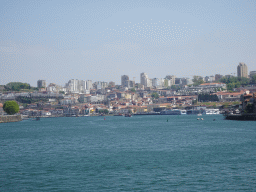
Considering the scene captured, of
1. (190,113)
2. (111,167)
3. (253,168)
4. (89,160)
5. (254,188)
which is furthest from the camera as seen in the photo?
(190,113)

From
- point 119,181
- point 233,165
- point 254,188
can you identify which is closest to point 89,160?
point 119,181

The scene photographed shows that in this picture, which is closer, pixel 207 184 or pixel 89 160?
pixel 207 184

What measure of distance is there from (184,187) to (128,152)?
907 cm

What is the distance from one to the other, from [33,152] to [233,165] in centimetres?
1160

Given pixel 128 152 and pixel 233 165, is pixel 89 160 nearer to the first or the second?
pixel 128 152

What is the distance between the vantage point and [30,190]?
1278cm

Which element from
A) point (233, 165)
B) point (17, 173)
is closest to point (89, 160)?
point (17, 173)

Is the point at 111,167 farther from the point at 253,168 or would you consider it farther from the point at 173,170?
the point at 253,168

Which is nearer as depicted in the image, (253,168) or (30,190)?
(30,190)

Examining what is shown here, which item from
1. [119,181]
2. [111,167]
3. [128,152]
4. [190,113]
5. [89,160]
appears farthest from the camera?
[190,113]

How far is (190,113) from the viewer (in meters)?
125

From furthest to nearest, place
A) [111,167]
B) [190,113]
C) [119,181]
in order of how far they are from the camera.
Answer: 1. [190,113]
2. [111,167]
3. [119,181]

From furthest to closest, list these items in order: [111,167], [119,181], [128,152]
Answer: [128,152]
[111,167]
[119,181]

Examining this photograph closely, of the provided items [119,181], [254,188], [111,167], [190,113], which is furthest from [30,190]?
[190,113]
